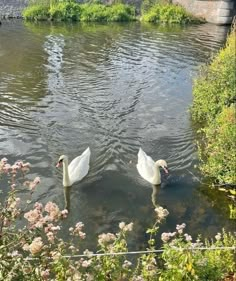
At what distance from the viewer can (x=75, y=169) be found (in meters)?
10.3

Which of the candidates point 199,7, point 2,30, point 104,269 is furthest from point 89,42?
point 104,269

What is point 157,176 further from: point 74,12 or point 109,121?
point 74,12

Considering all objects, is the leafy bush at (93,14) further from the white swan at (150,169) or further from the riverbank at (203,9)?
the white swan at (150,169)

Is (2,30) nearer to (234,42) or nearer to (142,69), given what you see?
(142,69)

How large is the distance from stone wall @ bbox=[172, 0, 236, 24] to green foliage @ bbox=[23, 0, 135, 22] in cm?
463

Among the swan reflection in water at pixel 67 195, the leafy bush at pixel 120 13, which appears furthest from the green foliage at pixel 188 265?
the leafy bush at pixel 120 13

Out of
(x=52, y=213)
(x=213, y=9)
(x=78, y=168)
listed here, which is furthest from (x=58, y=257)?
(x=213, y=9)

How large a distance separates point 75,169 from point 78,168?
8 cm

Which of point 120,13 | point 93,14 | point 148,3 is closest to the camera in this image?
point 93,14

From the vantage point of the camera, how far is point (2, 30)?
87.5 ft

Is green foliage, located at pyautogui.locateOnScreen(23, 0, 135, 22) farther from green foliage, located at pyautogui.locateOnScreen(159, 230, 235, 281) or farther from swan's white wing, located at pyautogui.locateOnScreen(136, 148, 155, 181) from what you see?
green foliage, located at pyautogui.locateOnScreen(159, 230, 235, 281)

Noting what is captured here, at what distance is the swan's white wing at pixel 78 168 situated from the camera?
1023 centimetres

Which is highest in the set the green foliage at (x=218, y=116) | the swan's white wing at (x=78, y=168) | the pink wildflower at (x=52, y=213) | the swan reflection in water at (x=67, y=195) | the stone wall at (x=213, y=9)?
the stone wall at (x=213, y=9)

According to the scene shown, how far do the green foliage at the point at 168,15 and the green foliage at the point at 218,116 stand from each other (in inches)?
700
